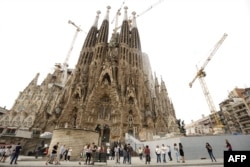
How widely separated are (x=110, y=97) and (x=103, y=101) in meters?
1.91

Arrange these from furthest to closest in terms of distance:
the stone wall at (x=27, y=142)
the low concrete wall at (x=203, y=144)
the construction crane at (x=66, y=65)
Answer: the construction crane at (x=66, y=65), the stone wall at (x=27, y=142), the low concrete wall at (x=203, y=144)

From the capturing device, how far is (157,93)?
172 feet

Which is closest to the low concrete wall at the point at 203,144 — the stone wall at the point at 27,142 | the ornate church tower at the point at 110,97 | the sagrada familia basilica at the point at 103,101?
the sagrada familia basilica at the point at 103,101

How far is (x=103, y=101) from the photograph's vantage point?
34250 mm

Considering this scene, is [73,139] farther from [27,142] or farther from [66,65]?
[66,65]

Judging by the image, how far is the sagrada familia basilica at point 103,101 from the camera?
30859 millimetres

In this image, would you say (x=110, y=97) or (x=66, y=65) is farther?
(x=66, y=65)

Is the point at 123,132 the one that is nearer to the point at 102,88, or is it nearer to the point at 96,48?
the point at 102,88

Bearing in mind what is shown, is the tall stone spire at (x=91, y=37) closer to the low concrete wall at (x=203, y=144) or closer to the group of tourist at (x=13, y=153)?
the group of tourist at (x=13, y=153)

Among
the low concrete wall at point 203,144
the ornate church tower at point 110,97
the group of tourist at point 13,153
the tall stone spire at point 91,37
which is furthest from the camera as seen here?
the tall stone spire at point 91,37

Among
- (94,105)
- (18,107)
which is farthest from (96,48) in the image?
(18,107)

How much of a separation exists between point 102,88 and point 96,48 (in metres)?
14.6

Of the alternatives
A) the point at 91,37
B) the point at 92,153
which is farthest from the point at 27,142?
the point at 91,37

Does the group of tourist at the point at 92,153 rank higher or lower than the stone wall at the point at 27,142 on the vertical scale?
lower
